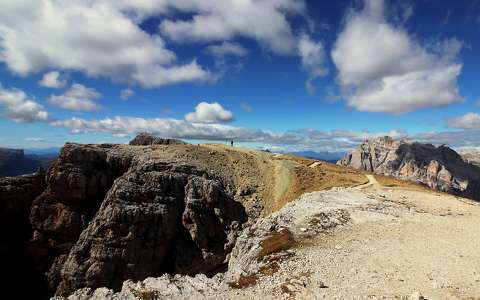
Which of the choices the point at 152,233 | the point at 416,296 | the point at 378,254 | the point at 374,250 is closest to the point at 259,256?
the point at 374,250

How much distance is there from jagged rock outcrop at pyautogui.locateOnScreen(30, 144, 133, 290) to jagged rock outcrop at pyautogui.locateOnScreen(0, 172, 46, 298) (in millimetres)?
2518

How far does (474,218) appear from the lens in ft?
158

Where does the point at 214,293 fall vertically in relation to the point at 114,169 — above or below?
below

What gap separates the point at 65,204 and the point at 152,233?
25472mm

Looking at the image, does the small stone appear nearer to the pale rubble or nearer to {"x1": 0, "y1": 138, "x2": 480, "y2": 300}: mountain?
{"x1": 0, "y1": 138, "x2": 480, "y2": 300}: mountain

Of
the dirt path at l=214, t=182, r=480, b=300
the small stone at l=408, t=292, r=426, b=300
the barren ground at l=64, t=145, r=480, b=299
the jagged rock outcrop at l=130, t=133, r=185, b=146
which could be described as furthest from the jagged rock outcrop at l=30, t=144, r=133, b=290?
the small stone at l=408, t=292, r=426, b=300

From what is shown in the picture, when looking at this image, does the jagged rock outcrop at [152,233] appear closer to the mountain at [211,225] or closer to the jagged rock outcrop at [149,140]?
the mountain at [211,225]

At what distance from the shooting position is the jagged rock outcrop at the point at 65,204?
269ft

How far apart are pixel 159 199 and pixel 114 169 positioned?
17.9 metres

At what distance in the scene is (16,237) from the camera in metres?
83.3

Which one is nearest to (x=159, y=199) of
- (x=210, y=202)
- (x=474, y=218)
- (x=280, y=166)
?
(x=210, y=202)

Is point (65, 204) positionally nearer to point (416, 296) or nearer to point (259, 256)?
point (259, 256)

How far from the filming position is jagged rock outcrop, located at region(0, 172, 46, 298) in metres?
79.8

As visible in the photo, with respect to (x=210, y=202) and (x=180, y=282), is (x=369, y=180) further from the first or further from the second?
(x=180, y=282)
